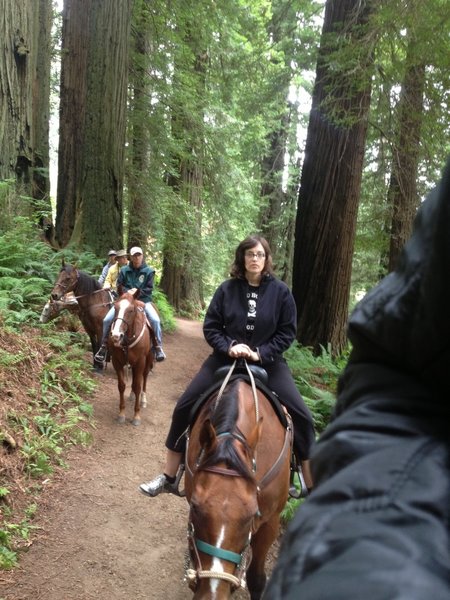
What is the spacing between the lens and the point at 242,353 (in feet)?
12.9

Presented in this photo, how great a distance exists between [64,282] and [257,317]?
5584 mm

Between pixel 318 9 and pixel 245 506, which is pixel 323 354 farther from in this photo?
pixel 318 9

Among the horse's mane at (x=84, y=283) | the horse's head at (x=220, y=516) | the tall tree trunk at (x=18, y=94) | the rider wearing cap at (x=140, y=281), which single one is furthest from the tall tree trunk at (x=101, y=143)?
the horse's head at (x=220, y=516)

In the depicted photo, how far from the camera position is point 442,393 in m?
0.79

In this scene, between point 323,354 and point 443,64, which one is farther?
point 323,354

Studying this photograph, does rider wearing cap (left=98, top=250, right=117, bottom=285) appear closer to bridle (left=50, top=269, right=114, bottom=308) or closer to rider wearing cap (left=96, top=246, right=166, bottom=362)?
bridle (left=50, top=269, right=114, bottom=308)

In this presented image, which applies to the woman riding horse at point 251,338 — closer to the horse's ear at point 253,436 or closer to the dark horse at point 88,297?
the horse's ear at point 253,436

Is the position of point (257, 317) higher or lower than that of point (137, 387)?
higher

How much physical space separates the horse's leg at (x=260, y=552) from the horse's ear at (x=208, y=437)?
1045 mm

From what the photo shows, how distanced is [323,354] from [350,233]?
8.09 ft

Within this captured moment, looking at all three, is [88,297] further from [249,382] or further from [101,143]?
[249,382]

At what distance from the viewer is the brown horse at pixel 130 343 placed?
7.09 metres

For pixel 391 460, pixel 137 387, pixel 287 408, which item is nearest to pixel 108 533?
pixel 287 408

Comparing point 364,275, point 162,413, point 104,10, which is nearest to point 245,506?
point 162,413
